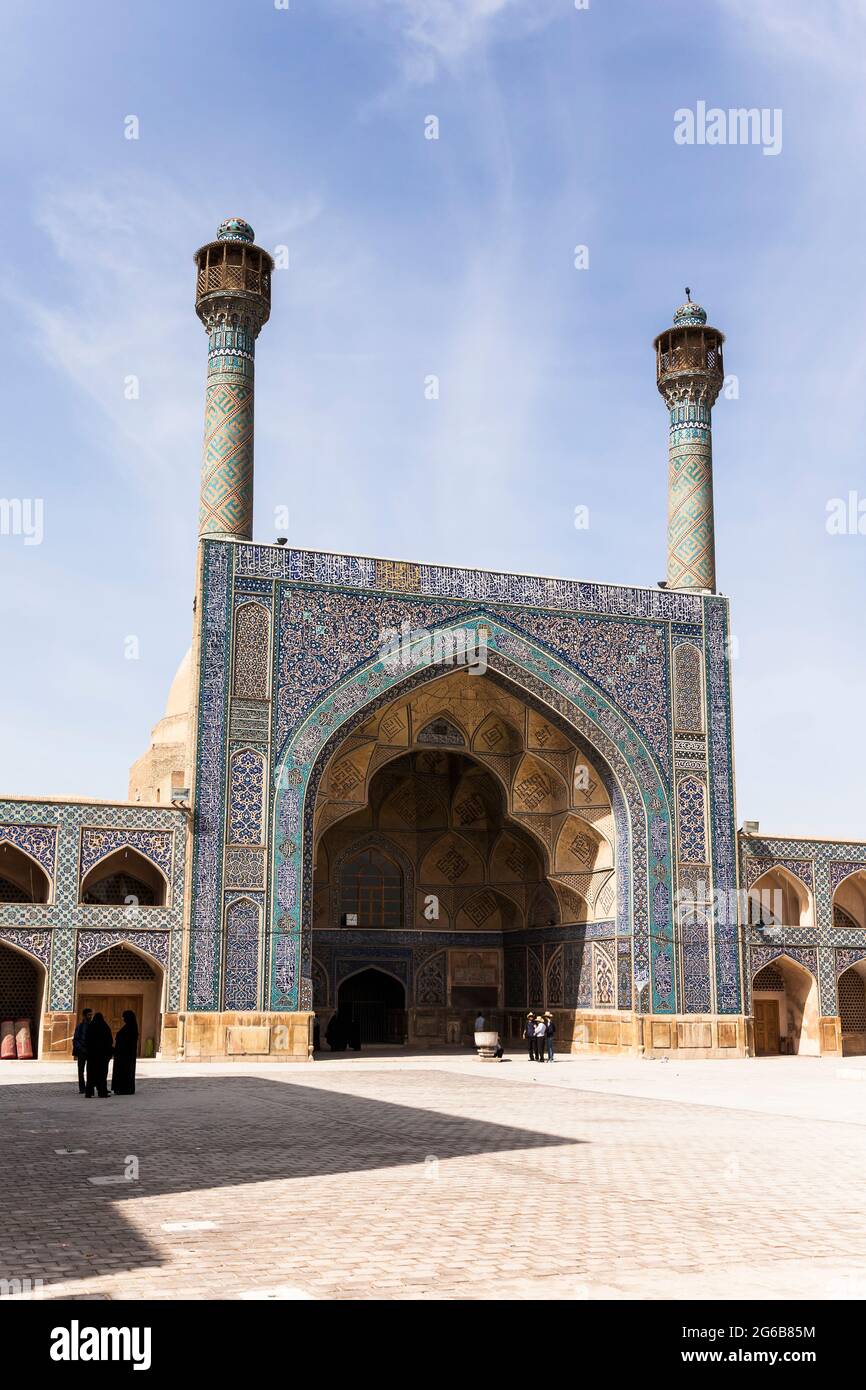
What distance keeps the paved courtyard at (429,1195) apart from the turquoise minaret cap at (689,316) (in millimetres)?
15635

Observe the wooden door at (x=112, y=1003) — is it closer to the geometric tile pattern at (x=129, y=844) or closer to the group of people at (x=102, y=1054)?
the geometric tile pattern at (x=129, y=844)

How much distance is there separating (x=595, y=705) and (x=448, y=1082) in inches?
314

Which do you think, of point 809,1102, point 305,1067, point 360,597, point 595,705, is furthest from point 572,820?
point 809,1102

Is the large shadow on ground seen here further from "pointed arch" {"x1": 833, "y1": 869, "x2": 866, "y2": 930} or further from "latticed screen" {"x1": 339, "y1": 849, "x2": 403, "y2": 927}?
"pointed arch" {"x1": 833, "y1": 869, "x2": 866, "y2": 930}

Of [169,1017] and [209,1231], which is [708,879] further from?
[209,1231]

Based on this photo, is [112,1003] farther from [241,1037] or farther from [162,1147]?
[162,1147]

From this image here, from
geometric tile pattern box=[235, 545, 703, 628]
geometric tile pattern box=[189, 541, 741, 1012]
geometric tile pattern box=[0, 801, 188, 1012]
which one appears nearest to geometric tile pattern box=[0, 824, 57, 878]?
geometric tile pattern box=[0, 801, 188, 1012]

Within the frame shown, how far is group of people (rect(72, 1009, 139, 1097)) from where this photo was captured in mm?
12375

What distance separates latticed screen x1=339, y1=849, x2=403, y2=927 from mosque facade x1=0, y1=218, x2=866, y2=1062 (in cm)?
6

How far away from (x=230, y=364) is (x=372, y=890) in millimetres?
9639

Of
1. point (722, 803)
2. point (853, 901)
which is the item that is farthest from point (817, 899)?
point (722, 803)

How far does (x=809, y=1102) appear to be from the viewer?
1338cm

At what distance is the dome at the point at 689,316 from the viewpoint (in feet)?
81.6

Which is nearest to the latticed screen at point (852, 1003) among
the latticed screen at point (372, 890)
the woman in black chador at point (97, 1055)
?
the latticed screen at point (372, 890)
